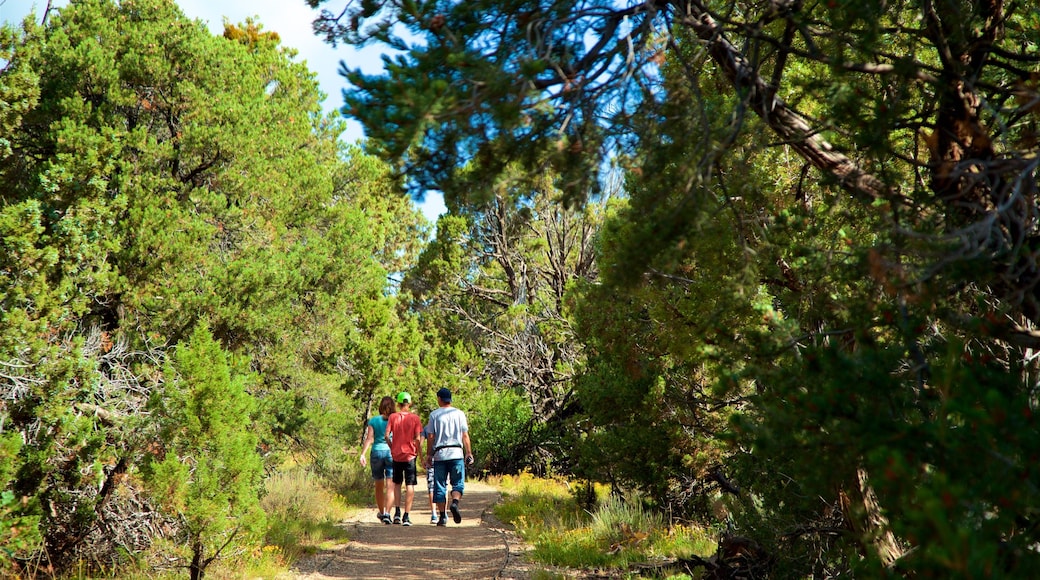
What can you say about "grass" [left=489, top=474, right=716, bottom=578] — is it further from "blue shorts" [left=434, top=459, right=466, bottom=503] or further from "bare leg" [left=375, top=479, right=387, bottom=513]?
"bare leg" [left=375, top=479, right=387, bottom=513]

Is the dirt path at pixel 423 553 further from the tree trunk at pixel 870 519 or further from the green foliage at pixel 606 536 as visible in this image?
the tree trunk at pixel 870 519

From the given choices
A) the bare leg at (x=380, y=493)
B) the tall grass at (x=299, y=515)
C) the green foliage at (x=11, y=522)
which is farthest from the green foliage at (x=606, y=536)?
the green foliage at (x=11, y=522)

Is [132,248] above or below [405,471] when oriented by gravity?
above

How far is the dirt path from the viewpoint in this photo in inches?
338

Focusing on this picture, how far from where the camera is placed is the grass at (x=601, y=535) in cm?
855

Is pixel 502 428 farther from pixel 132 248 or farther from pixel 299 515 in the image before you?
pixel 132 248

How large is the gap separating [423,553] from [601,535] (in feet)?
7.28

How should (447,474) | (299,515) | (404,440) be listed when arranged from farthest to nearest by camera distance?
1. (299,515)
2. (404,440)
3. (447,474)

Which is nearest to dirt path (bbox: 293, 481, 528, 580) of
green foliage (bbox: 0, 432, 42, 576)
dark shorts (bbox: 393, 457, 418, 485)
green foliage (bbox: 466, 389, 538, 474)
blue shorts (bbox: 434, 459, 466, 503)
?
blue shorts (bbox: 434, 459, 466, 503)

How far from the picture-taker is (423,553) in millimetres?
9945

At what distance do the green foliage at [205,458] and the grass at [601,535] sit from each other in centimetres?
298

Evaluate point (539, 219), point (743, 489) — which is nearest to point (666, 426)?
point (743, 489)

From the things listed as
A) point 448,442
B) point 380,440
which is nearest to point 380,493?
point 380,440

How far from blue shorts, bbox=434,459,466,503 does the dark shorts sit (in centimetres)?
40
